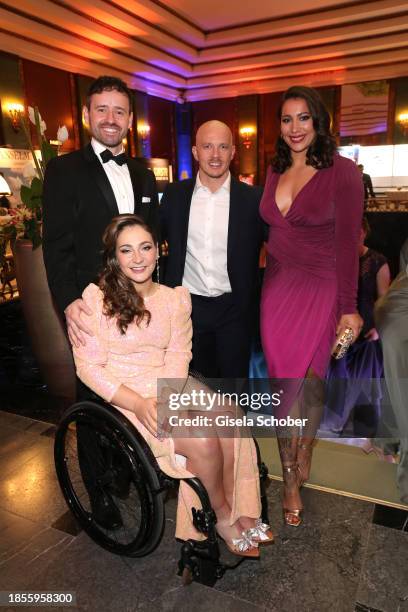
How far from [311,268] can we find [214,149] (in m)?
0.68

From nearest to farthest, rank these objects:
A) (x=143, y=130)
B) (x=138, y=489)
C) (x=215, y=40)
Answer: (x=138, y=489) < (x=215, y=40) < (x=143, y=130)

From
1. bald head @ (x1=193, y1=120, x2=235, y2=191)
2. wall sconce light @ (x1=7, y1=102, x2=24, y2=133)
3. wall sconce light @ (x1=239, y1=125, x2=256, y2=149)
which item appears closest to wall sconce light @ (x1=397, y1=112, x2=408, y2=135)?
wall sconce light @ (x1=239, y1=125, x2=256, y2=149)

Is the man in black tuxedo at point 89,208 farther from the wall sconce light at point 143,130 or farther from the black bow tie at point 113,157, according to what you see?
the wall sconce light at point 143,130

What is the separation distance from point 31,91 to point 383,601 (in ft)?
30.7

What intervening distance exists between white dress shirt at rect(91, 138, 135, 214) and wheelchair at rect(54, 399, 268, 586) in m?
0.82

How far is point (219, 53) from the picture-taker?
10.4m

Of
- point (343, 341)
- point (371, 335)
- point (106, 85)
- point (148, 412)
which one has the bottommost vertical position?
point (371, 335)

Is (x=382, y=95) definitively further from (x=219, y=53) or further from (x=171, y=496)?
(x=171, y=496)

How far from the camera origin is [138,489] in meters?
1.54

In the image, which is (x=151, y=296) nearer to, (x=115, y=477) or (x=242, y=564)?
(x=115, y=477)

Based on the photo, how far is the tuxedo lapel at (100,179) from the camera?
6.14 ft

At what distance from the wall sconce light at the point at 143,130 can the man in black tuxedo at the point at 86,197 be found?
1051cm

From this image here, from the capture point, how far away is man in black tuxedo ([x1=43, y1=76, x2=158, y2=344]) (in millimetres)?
1813

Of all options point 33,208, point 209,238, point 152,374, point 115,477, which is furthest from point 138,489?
point 33,208
